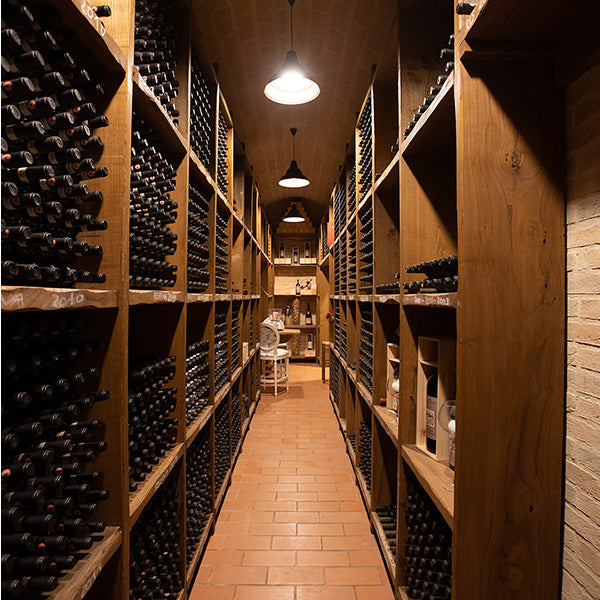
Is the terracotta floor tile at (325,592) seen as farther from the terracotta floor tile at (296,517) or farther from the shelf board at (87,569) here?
the shelf board at (87,569)

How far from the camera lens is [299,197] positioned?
375 inches

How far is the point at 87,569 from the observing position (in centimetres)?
99

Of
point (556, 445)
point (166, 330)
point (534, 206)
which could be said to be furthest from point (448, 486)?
point (166, 330)

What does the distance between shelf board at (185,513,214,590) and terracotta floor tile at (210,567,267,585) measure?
12 cm

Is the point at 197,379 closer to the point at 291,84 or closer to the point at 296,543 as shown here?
the point at 296,543

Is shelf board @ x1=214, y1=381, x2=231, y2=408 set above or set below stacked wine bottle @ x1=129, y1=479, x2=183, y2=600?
above

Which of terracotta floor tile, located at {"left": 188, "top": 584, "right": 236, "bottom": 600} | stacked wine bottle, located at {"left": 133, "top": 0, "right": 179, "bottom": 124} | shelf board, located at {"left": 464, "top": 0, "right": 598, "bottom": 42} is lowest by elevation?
terracotta floor tile, located at {"left": 188, "top": 584, "right": 236, "bottom": 600}

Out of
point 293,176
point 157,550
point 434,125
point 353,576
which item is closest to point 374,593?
point 353,576

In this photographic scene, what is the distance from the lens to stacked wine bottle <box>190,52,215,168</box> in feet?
7.65

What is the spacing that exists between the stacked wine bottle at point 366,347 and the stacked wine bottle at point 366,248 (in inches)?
8.4

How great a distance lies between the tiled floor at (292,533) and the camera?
2.20 meters

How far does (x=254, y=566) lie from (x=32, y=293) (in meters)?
2.22

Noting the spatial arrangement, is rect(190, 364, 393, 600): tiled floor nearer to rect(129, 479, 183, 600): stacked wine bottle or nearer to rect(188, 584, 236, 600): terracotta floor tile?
rect(188, 584, 236, 600): terracotta floor tile

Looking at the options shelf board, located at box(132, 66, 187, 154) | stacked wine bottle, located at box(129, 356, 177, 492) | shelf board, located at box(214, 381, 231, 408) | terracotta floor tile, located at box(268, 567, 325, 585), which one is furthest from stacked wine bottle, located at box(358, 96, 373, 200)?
terracotta floor tile, located at box(268, 567, 325, 585)
